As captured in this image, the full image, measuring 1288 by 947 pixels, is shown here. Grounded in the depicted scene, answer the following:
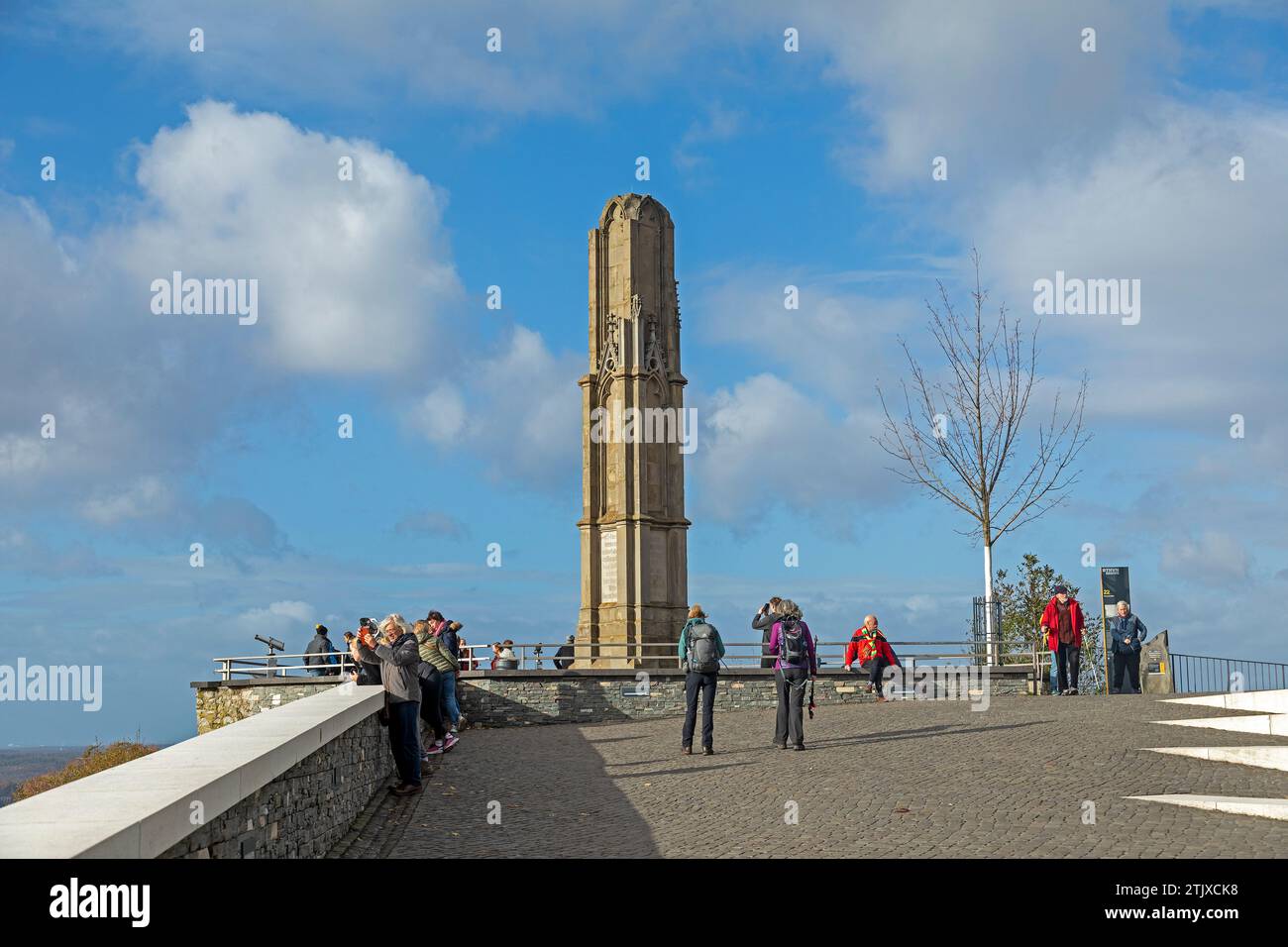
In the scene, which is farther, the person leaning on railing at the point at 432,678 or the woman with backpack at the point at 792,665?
the person leaning on railing at the point at 432,678

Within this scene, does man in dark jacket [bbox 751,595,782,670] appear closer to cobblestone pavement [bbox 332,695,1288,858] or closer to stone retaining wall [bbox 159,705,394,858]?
cobblestone pavement [bbox 332,695,1288,858]

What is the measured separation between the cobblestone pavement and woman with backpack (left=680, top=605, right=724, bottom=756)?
17.0 inches

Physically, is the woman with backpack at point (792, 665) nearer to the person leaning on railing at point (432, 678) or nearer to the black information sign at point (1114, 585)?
the person leaning on railing at point (432, 678)

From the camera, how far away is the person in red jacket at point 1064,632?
81.1 feet

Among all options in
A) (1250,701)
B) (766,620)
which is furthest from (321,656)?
(1250,701)

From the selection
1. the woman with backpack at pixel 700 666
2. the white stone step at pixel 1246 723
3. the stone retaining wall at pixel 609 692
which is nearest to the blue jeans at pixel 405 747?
the woman with backpack at pixel 700 666

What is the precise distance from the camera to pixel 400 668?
44.2ft

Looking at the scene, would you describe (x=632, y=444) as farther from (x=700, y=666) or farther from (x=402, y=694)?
(x=402, y=694)

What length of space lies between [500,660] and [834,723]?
33.2 feet

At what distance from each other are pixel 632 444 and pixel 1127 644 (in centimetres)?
1442

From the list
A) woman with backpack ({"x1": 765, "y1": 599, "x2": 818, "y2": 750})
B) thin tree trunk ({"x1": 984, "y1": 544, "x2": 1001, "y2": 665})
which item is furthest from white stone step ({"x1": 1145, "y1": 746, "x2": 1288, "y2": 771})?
thin tree trunk ({"x1": 984, "y1": 544, "x2": 1001, "y2": 665})

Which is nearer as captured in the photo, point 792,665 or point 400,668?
point 400,668

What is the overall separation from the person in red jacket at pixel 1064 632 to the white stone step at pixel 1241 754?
29.3 feet
